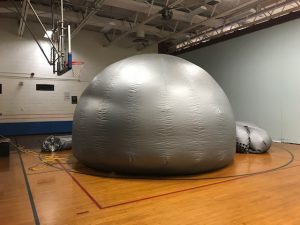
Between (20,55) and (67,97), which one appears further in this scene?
(67,97)

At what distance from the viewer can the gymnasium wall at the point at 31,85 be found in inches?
340

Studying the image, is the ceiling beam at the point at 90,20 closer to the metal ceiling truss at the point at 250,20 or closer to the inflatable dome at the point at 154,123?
the metal ceiling truss at the point at 250,20

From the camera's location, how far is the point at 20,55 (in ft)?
29.2

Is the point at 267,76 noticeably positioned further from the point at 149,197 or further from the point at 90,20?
the point at 149,197

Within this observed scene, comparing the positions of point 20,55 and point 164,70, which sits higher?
point 20,55

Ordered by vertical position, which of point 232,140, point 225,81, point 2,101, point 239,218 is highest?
point 225,81

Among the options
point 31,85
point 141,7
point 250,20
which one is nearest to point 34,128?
point 31,85

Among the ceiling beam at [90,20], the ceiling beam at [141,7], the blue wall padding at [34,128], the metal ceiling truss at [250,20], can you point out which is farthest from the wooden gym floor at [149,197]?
the ceiling beam at [90,20]

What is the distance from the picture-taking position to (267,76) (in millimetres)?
7551

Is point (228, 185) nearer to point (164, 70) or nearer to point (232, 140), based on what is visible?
point (232, 140)

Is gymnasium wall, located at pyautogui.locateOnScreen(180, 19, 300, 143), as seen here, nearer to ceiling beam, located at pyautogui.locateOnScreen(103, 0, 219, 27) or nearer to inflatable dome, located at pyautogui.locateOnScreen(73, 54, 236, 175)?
ceiling beam, located at pyautogui.locateOnScreen(103, 0, 219, 27)

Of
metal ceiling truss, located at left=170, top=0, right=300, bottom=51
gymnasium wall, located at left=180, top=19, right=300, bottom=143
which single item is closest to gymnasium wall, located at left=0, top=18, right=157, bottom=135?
metal ceiling truss, located at left=170, top=0, right=300, bottom=51

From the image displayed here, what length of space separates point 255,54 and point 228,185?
5.83 metres

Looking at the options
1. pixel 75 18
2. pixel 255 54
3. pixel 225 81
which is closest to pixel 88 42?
pixel 75 18
